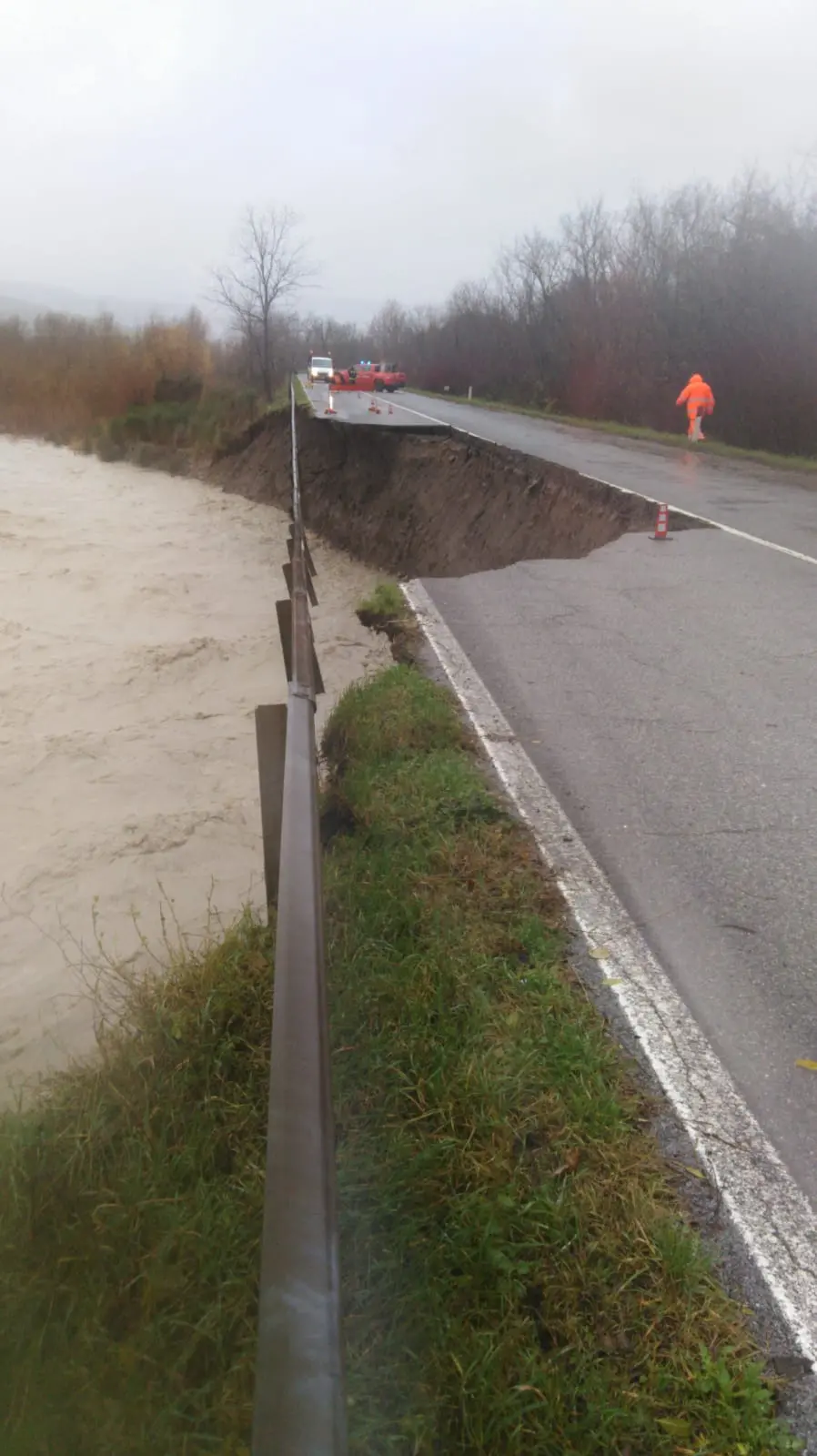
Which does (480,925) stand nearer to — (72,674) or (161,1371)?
(161,1371)

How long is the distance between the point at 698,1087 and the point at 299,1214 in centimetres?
169

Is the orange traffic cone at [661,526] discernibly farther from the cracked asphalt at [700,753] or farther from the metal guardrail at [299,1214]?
the metal guardrail at [299,1214]

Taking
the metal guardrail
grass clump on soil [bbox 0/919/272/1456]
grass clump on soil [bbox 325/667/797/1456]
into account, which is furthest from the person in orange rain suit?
the metal guardrail

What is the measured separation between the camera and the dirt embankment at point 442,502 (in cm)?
1330

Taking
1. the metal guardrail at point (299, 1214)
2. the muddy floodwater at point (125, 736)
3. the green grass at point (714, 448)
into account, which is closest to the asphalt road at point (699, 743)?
the metal guardrail at point (299, 1214)

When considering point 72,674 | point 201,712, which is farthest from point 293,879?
point 72,674

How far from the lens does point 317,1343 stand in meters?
1.26

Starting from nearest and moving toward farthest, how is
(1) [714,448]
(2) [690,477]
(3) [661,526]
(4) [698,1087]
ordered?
1. (4) [698,1087]
2. (3) [661,526]
3. (2) [690,477]
4. (1) [714,448]

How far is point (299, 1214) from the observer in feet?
4.74

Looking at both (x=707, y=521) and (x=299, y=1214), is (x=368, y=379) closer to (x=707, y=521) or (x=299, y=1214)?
(x=707, y=521)

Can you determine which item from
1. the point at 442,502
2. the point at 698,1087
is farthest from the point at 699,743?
the point at 442,502

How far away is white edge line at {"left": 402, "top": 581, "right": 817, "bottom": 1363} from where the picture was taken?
2.26m

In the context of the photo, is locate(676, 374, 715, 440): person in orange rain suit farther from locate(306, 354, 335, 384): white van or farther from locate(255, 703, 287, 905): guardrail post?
locate(306, 354, 335, 384): white van

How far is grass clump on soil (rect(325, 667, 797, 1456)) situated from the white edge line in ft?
0.43
